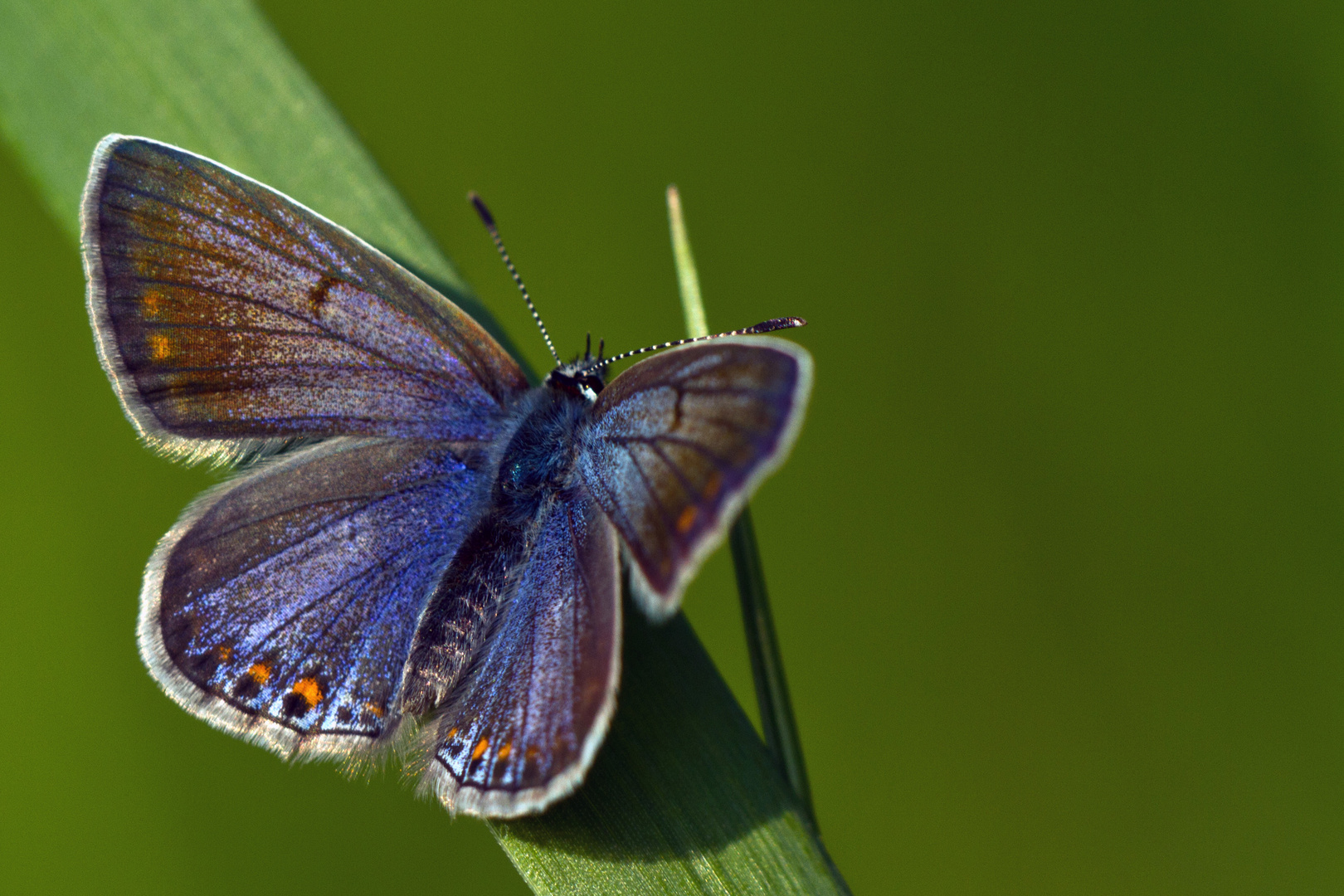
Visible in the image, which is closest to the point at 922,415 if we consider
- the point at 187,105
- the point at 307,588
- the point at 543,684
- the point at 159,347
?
the point at 543,684

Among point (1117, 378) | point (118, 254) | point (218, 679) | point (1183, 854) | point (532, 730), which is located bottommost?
point (1183, 854)

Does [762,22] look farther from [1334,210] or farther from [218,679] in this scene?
[218,679]

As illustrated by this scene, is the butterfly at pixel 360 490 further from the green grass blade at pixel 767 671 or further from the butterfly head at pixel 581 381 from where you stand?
the green grass blade at pixel 767 671

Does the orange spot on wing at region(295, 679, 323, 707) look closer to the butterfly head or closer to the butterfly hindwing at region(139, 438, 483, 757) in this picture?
the butterfly hindwing at region(139, 438, 483, 757)

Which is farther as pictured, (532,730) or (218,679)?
(218,679)

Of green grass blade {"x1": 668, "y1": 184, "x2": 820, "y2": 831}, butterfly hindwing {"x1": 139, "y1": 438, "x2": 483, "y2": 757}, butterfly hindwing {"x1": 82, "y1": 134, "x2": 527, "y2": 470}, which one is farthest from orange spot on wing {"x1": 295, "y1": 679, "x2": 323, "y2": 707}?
green grass blade {"x1": 668, "y1": 184, "x2": 820, "y2": 831}

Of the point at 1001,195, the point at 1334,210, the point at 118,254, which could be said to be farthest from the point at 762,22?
the point at 118,254
